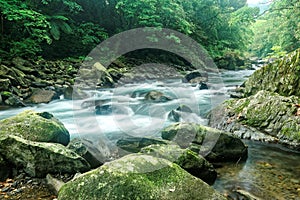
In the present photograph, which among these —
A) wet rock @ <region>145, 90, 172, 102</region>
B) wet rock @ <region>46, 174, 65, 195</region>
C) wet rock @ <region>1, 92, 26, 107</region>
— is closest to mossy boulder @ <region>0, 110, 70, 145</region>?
wet rock @ <region>46, 174, 65, 195</region>

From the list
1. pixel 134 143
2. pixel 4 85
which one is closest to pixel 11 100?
pixel 4 85

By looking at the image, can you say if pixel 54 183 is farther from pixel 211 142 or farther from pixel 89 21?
pixel 89 21

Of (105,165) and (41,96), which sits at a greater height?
(105,165)

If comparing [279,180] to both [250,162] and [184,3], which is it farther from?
[184,3]

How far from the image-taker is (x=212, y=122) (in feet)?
21.1

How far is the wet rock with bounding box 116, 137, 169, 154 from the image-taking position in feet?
15.3

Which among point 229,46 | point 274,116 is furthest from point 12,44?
point 229,46

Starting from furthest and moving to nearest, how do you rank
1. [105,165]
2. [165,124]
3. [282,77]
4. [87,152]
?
[165,124] → [282,77] → [87,152] → [105,165]

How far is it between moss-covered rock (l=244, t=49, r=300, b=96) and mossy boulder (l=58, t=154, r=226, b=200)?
4.35m

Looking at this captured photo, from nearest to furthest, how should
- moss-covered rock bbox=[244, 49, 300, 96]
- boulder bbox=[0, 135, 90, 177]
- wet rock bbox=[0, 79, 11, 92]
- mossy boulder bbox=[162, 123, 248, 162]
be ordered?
boulder bbox=[0, 135, 90, 177] < mossy boulder bbox=[162, 123, 248, 162] < moss-covered rock bbox=[244, 49, 300, 96] < wet rock bbox=[0, 79, 11, 92]

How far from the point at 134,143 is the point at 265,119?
2.64 m

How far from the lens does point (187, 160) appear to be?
351cm

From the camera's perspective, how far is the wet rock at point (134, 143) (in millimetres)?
4670

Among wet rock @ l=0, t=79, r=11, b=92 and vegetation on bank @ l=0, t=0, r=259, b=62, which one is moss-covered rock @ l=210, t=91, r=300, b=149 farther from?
wet rock @ l=0, t=79, r=11, b=92
